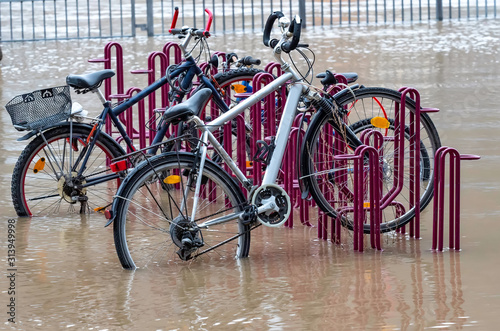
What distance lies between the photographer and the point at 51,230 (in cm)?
650

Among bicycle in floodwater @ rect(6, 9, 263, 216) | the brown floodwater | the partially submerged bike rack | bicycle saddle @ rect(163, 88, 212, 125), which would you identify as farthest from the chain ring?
bicycle in floodwater @ rect(6, 9, 263, 216)

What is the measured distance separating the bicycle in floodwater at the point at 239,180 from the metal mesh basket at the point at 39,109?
2.98ft

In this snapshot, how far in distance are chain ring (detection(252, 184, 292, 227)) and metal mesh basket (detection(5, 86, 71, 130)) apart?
64.7 inches

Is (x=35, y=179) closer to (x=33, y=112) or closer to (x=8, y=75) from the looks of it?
(x=33, y=112)

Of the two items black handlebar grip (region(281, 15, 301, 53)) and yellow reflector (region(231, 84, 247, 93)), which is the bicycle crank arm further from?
yellow reflector (region(231, 84, 247, 93))

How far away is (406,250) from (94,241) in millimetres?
1881

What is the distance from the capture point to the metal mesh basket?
6.57 metres

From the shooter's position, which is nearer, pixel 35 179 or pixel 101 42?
pixel 35 179

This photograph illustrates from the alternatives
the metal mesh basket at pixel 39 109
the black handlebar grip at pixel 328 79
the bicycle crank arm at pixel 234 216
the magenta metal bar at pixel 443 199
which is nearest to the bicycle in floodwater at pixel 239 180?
the bicycle crank arm at pixel 234 216

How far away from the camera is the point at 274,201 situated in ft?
18.6

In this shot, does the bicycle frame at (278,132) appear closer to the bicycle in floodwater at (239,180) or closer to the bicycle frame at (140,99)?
the bicycle in floodwater at (239,180)

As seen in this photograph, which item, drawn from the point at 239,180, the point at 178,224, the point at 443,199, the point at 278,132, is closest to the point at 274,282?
the point at 178,224

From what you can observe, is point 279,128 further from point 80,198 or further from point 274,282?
point 80,198

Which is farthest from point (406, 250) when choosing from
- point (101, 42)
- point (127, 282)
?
point (101, 42)
